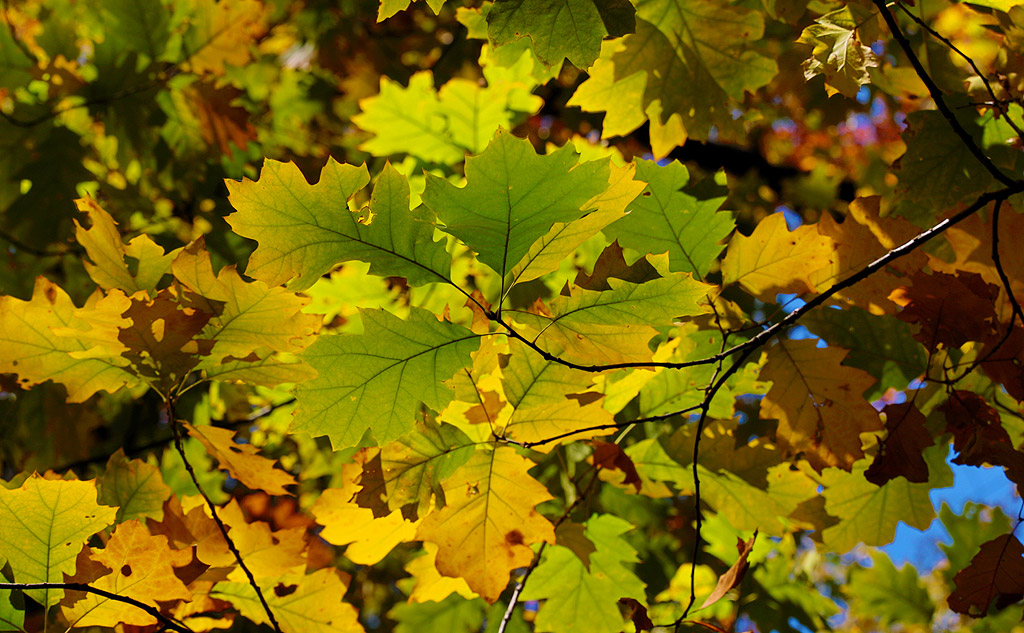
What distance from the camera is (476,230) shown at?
890mm

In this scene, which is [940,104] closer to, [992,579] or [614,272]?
[614,272]

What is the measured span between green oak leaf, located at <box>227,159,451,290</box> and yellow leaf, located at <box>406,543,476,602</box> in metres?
0.62

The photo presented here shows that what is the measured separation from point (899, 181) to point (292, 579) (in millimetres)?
1518

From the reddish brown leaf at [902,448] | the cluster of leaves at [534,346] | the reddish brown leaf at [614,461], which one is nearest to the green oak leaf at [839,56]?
the cluster of leaves at [534,346]

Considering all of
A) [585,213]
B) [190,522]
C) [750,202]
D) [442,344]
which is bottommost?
[750,202]

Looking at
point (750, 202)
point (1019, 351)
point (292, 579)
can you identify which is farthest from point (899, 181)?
point (750, 202)

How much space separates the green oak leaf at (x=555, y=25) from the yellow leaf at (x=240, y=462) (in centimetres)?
82

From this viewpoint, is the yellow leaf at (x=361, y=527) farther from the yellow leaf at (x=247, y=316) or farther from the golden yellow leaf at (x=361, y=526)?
the yellow leaf at (x=247, y=316)

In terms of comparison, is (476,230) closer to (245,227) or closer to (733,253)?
(245,227)

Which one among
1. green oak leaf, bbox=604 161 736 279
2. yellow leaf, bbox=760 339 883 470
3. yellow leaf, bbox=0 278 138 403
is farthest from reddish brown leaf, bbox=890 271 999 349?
yellow leaf, bbox=0 278 138 403

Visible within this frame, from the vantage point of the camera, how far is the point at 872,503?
1.48 metres

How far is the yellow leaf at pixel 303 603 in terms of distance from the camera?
4.31 ft

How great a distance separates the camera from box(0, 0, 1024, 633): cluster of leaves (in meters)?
0.96

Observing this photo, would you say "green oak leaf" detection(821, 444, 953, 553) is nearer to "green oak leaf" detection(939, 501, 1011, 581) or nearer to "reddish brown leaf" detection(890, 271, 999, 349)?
"reddish brown leaf" detection(890, 271, 999, 349)
